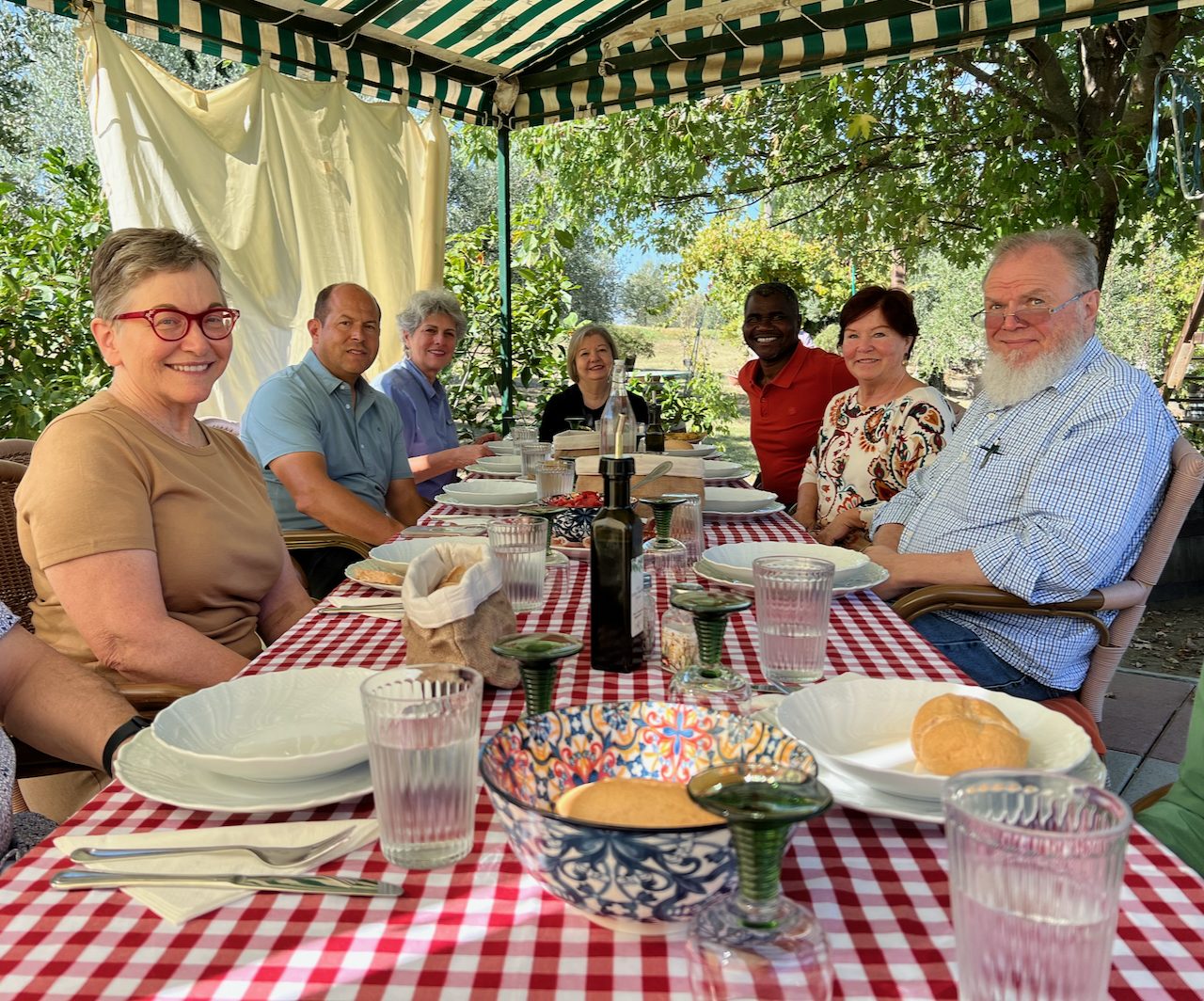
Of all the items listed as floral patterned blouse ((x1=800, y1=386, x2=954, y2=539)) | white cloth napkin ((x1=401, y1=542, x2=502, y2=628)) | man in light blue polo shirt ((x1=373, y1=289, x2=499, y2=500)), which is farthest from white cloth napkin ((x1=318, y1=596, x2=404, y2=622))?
man in light blue polo shirt ((x1=373, y1=289, x2=499, y2=500))

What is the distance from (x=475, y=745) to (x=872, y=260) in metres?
12.1

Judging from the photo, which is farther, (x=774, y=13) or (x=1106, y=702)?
(x=774, y=13)

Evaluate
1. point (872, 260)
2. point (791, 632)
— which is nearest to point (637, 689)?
point (791, 632)

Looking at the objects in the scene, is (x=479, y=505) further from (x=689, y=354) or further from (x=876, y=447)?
(x=689, y=354)

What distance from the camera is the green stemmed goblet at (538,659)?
105 centimetres

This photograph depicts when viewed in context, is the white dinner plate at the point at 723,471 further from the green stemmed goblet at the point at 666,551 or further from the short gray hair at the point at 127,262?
the short gray hair at the point at 127,262

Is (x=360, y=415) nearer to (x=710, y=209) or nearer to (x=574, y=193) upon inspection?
(x=574, y=193)

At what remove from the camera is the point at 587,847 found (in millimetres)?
689

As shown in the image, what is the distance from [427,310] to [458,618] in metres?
3.54

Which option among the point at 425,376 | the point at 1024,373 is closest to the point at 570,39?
the point at 425,376

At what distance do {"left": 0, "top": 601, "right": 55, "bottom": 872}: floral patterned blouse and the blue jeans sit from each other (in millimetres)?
1719

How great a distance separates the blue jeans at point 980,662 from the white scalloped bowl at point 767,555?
0.33 m

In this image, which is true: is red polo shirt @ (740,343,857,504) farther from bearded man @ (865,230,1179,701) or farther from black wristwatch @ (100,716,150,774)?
black wristwatch @ (100,716,150,774)

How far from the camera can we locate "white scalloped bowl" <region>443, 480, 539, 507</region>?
295cm
